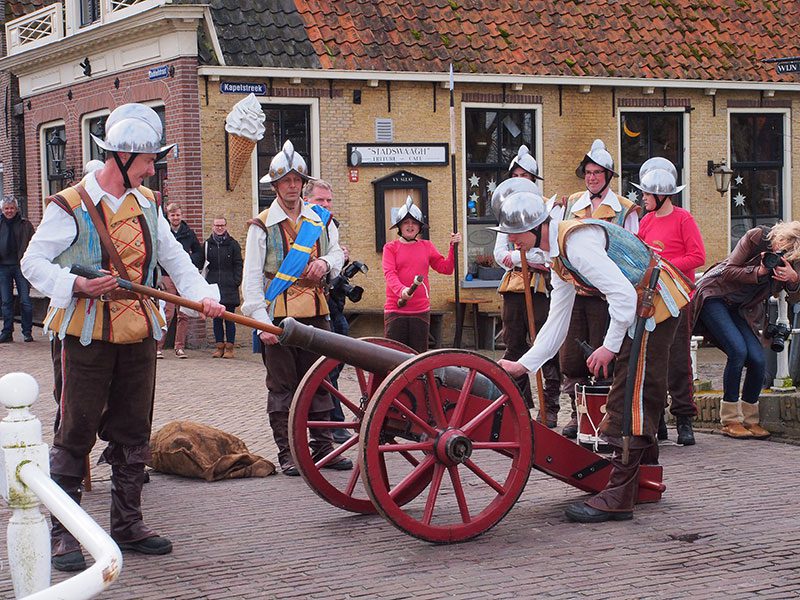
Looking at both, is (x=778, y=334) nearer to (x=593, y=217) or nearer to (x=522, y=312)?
(x=522, y=312)

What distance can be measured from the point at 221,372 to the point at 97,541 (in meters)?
10.7

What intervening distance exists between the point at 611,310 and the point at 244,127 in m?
10.4

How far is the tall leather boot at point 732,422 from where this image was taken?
8742mm

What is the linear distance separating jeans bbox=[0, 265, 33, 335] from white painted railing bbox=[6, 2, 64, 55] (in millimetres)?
4966

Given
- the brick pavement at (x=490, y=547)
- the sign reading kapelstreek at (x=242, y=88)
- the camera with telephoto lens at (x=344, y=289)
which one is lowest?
the brick pavement at (x=490, y=547)

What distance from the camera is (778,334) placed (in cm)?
902

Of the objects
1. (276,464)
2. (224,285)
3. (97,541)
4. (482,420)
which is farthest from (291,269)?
(224,285)

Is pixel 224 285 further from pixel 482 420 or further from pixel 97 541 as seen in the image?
pixel 97 541

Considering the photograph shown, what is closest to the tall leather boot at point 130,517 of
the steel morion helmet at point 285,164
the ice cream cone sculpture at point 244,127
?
the steel morion helmet at point 285,164

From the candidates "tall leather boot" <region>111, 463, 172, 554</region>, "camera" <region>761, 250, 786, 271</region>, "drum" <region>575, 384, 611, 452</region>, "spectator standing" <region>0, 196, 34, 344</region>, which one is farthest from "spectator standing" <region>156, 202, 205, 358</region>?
"tall leather boot" <region>111, 463, 172, 554</region>

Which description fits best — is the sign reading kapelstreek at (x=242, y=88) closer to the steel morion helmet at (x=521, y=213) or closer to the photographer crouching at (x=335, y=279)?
the photographer crouching at (x=335, y=279)

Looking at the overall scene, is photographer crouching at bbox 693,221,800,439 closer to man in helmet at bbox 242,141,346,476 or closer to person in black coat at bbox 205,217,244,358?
man in helmet at bbox 242,141,346,476

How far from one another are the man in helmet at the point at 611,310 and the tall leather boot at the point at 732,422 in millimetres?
2543

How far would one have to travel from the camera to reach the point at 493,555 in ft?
18.1
